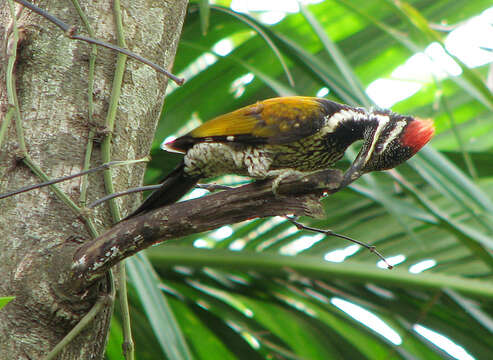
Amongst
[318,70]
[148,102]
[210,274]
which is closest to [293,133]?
[318,70]

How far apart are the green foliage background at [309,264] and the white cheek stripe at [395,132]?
0.14 metres

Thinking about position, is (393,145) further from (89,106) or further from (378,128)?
(89,106)

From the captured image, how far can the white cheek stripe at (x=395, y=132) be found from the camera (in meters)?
1.91

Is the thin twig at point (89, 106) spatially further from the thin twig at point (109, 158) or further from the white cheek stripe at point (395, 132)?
the white cheek stripe at point (395, 132)

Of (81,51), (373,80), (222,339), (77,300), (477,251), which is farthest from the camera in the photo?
(373,80)

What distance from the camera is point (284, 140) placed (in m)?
2.09

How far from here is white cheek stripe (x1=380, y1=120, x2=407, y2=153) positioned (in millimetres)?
1911

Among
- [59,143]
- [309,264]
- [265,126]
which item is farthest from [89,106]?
[309,264]

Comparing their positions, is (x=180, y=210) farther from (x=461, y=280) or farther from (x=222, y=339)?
(x=461, y=280)

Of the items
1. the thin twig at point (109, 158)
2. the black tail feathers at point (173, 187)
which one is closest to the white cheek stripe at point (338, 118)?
the black tail feathers at point (173, 187)

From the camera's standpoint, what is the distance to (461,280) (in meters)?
2.45

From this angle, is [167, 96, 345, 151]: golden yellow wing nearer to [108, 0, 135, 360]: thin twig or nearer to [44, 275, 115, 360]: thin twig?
[108, 0, 135, 360]: thin twig

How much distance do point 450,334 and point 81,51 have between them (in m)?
1.69

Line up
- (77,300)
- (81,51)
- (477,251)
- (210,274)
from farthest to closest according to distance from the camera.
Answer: (210,274)
(477,251)
(81,51)
(77,300)
